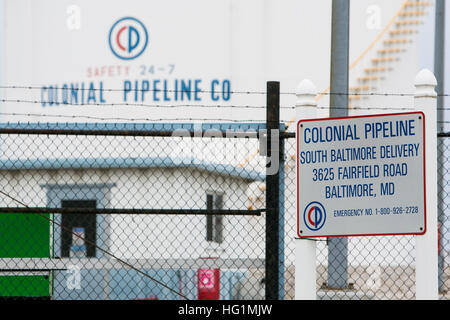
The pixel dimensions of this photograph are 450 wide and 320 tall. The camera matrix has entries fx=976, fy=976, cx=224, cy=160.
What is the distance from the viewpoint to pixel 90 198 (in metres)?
15.5

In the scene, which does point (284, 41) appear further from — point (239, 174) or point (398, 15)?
point (239, 174)

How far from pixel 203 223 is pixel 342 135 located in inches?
320

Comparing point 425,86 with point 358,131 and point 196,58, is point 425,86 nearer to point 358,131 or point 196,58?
point 358,131

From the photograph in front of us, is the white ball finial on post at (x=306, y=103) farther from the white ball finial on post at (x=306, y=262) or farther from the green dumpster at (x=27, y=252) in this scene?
the green dumpster at (x=27, y=252)

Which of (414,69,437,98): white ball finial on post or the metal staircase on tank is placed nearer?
(414,69,437,98): white ball finial on post

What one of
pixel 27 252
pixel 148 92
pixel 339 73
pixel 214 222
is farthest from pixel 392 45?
pixel 27 252

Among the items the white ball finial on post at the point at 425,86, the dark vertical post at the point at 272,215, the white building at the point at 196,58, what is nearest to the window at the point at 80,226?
the white building at the point at 196,58

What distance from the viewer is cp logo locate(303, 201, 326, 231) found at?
7.45 m

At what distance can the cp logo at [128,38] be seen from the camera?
67.6 feet

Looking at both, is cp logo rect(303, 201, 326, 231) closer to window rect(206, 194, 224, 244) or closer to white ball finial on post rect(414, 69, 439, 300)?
white ball finial on post rect(414, 69, 439, 300)

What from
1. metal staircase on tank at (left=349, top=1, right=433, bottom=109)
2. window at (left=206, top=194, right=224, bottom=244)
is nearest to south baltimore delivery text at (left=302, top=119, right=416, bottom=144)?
window at (left=206, top=194, right=224, bottom=244)

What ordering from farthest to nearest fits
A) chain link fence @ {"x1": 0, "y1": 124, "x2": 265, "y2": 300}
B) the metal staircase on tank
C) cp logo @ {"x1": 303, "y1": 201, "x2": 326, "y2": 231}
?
1. the metal staircase on tank
2. chain link fence @ {"x1": 0, "y1": 124, "x2": 265, "y2": 300}
3. cp logo @ {"x1": 303, "y1": 201, "x2": 326, "y2": 231}

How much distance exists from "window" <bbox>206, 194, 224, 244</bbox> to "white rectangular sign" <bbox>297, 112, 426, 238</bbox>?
8.09m
